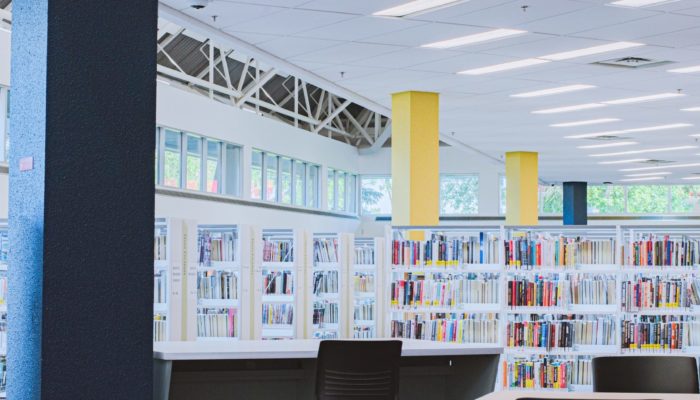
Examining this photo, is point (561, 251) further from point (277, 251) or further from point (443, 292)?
point (277, 251)

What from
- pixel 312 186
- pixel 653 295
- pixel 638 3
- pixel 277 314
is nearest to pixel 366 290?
pixel 277 314

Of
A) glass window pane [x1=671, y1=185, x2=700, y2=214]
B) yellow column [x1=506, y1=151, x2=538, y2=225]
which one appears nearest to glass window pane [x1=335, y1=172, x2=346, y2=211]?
yellow column [x1=506, y1=151, x2=538, y2=225]

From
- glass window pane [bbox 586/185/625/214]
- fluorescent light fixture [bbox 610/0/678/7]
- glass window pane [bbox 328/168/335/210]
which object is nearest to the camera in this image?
fluorescent light fixture [bbox 610/0/678/7]

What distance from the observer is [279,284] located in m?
9.87

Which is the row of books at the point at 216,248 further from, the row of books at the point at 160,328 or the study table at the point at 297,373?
A: the study table at the point at 297,373

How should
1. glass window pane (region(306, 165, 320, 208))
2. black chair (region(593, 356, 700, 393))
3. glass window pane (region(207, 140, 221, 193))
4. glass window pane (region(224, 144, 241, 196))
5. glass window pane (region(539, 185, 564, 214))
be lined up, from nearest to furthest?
1. black chair (region(593, 356, 700, 393))
2. glass window pane (region(207, 140, 221, 193))
3. glass window pane (region(224, 144, 241, 196))
4. glass window pane (region(306, 165, 320, 208))
5. glass window pane (region(539, 185, 564, 214))

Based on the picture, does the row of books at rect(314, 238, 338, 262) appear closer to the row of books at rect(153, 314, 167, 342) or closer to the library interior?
the library interior

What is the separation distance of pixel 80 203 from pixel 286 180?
59.2ft

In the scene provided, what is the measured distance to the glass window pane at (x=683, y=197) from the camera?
2750cm

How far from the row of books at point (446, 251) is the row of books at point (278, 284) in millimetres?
1384

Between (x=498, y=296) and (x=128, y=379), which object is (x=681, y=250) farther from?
(x=128, y=379)

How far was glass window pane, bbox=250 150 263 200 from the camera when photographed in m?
19.4

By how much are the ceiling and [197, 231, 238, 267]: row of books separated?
1.95 metres

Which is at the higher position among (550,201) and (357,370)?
(550,201)
